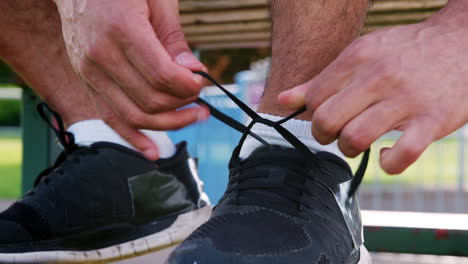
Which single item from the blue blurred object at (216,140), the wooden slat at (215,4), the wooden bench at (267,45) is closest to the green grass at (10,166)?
the wooden bench at (267,45)

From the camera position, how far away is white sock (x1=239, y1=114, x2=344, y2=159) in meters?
Result: 0.81

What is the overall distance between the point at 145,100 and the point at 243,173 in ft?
0.65

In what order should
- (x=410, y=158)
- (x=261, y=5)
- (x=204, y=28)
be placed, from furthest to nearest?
(x=204, y=28), (x=261, y=5), (x=410, y=158)

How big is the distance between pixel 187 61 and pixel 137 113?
87 millimetres

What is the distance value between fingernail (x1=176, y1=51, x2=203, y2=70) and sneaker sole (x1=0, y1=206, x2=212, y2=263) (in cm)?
44

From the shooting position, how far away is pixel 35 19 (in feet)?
4.05

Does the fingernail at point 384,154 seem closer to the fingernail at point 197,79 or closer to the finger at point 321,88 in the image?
the finger at point 321,88

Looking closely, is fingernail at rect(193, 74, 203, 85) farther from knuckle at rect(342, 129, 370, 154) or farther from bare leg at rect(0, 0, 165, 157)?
bare leg at rect(0, 0, 165, 157)

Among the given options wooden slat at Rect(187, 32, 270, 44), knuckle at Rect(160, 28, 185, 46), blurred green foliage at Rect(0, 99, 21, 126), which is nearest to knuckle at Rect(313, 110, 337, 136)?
knuckle at Rect(160, 28, 185, 46)

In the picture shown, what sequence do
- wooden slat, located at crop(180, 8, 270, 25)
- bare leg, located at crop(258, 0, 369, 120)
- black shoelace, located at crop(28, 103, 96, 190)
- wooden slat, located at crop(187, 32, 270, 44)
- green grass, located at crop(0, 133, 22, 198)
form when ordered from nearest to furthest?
bare leg, located at crop(258, 0, 369, 120)
black shoelace, located at crop(28, 103, 96, 190)
wooden slat, located at crop(180, 8, 270, 25)
wooden slat, located at crop(187, 32, 270, 44)
green grass, located at crop(0, 133, 22, 198)

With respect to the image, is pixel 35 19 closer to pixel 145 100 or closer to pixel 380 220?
pixel 145 100

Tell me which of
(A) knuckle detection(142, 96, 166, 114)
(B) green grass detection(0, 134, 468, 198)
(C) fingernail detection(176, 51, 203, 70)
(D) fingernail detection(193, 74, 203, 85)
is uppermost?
(C) fingernail detection(176, 51, 203, 70)

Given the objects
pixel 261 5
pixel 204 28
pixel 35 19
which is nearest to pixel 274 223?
pixel 35 19

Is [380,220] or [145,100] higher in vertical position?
[145,100]
